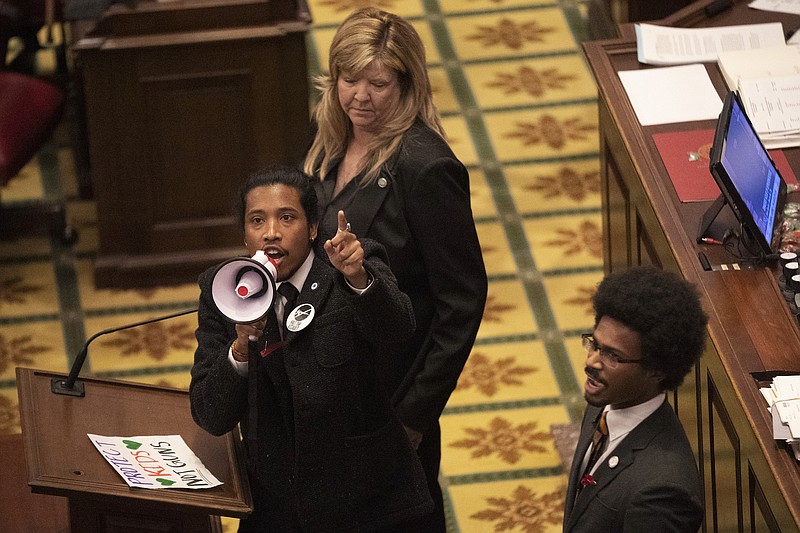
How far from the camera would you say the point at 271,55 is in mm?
6301

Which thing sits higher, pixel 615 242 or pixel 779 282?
pixel 615 242

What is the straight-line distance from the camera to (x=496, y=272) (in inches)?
261

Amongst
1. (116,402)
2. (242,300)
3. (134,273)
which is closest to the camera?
(242,300)

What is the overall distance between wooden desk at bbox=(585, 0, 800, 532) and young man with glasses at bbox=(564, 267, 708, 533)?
1.57ft

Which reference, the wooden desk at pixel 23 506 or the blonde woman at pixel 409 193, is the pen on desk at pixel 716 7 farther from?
the wooden desk at pixel 23 506

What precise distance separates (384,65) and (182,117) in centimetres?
287

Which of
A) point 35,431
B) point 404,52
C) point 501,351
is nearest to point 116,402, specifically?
point 35,431

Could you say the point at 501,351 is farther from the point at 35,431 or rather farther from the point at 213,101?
the point at 35,431

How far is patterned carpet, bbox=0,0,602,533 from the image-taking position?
553 centimetres

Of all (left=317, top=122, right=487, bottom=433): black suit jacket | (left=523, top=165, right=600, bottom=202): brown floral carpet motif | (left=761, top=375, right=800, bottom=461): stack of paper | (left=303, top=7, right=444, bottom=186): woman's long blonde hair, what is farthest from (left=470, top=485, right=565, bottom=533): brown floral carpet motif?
(left=523, top=165, right=600, bottom=202): brown floral carpet motif

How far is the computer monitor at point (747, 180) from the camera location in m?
4.10

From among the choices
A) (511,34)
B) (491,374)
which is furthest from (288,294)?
(511,34)

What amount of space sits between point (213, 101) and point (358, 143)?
266cm

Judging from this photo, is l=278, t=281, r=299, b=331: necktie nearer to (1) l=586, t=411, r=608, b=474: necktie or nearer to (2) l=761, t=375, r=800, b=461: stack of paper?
(1) l=586, t=411, r=608, b=474: necktie
